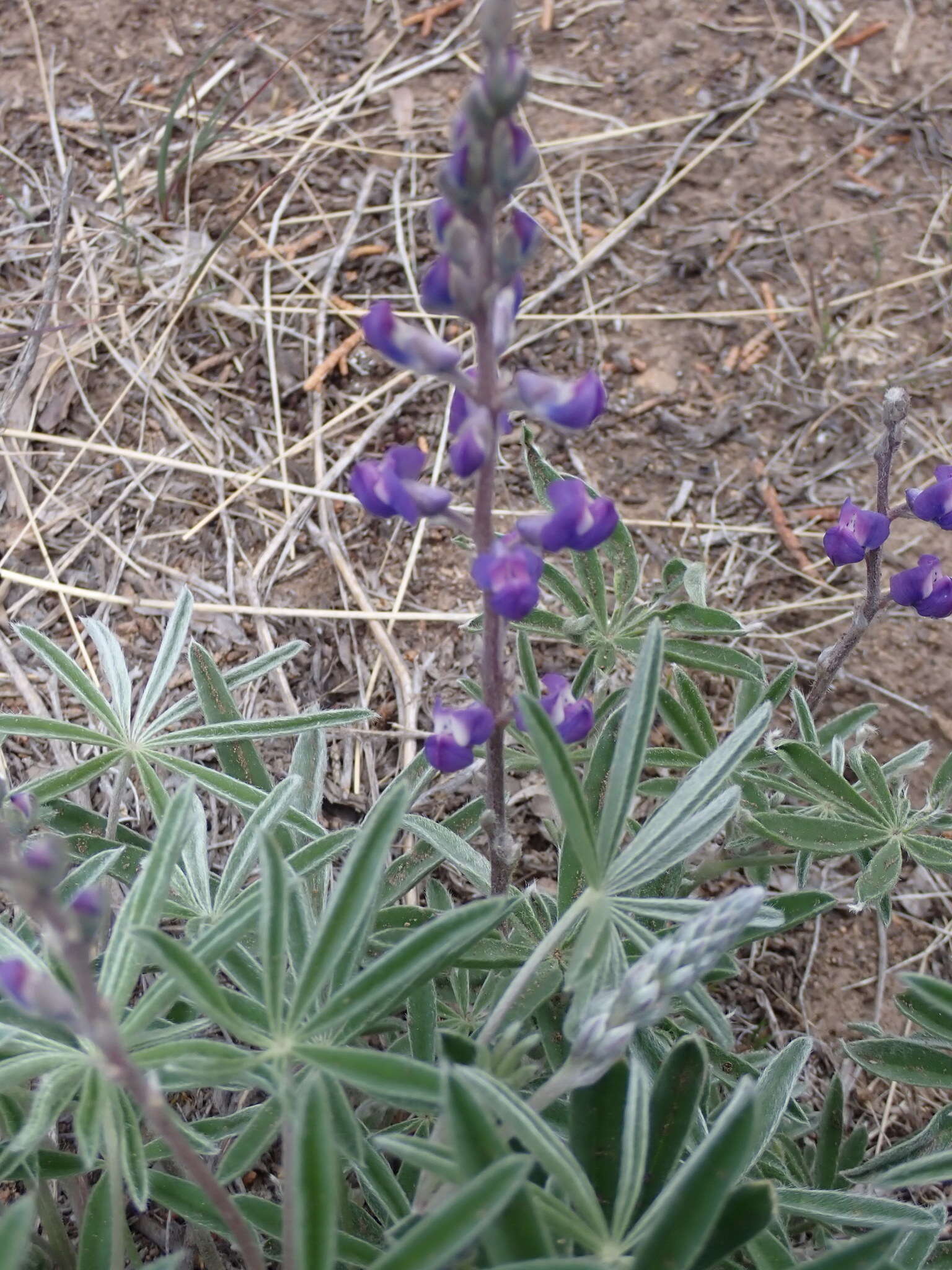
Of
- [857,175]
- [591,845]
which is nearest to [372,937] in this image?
[591,845]

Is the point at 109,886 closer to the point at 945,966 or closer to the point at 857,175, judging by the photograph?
the point at 945,966

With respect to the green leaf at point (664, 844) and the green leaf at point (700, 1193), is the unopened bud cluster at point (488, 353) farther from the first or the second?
the green leaf at point (700, 1193)

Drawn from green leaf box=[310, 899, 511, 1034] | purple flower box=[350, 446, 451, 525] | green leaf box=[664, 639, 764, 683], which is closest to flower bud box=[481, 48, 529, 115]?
purple flower box=[350, 446, 451, 525]

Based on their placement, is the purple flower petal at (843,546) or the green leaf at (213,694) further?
the green leaf at (213,694)

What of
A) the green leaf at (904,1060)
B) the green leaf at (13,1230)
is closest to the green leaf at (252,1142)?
the green leaf at (13,1230)

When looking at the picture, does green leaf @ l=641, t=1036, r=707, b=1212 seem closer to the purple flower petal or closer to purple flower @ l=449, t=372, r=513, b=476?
purple flower @ l=449, t=372, r=513, b=476

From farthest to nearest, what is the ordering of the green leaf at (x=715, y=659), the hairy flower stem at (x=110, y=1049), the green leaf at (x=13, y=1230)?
the green leaf at (x=715, y=659), the green leaf at (x=13, y=1230), the hairy flower stem at (x=110, y=1049)
